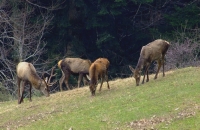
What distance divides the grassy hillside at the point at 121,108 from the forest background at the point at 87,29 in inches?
439

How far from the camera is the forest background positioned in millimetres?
33625

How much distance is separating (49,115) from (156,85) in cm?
451

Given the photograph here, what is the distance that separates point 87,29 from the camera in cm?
3603

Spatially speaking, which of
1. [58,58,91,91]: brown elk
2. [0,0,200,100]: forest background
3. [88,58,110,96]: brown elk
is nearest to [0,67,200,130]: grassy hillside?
[88,58,110,96]: brown elk

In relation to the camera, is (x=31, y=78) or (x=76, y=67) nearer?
(x=31, y=78)

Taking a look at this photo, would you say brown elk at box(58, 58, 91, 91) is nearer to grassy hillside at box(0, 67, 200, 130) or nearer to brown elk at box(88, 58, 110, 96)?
grassy hillside at box(0, 67, 200, 130)

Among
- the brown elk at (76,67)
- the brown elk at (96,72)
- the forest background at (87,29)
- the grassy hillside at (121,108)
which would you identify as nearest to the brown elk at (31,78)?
the grassy hillside at (121,108)

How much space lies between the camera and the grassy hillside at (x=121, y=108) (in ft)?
49.7

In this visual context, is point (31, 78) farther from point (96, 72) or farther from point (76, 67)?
point (76, 67)

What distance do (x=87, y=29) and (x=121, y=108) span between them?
19.4 metres

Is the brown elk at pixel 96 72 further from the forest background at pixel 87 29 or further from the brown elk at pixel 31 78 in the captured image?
the forest background at pixel 87 29

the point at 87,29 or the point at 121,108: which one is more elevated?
the point at 121,108

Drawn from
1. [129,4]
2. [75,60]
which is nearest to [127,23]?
[129,4]

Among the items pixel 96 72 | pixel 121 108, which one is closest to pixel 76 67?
pixel 96 72
